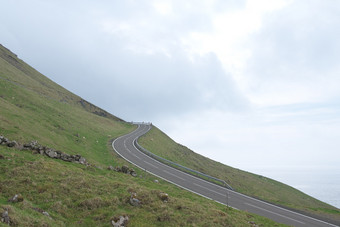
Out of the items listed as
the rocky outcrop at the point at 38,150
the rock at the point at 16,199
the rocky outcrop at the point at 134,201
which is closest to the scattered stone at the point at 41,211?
the rock at the point at 16,199

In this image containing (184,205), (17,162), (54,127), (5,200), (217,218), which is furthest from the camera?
(54,127)

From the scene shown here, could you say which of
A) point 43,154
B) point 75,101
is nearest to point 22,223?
point 43,154

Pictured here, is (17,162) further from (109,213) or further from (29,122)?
(29,122)

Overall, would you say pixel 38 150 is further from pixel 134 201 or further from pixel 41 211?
pixel 134 201

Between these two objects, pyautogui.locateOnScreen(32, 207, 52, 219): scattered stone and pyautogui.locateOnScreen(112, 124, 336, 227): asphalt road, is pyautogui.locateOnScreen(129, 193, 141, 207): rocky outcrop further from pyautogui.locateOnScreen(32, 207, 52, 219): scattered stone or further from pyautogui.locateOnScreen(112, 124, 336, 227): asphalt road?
pyautogui.locateOnScreen(112, 124, 336, 227): asphalt road

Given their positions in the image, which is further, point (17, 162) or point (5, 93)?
point (5, 93)

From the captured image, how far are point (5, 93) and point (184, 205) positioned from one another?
155ft

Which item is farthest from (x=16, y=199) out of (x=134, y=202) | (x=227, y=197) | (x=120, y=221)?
(x=227, y=197)

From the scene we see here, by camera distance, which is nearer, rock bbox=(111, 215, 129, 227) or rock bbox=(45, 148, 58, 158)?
rock bbox=(111, 215, 129, 227)

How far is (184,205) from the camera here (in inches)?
632

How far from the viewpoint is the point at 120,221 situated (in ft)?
40.9

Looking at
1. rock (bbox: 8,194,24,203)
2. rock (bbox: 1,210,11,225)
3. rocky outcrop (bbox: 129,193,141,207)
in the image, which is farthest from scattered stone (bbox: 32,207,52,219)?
rocky outcrop (bbox: 129,193,141,207)

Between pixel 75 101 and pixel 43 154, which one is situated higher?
pixel 75 101

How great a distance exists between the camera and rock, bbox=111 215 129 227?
40.2 ft
